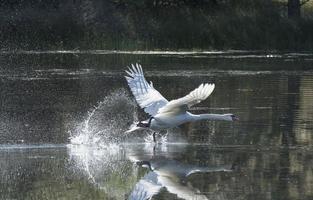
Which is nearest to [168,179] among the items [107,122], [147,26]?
[107,122]

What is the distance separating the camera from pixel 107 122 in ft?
61.3

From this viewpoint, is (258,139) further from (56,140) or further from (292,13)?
(292,13)

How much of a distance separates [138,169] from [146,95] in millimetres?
3349

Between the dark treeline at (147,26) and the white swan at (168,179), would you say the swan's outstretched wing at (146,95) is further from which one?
the dark treeline at (147,26)

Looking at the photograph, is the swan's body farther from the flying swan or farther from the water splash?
the water splash

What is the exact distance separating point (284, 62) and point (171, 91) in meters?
9.87

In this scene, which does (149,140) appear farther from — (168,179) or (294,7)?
(294,7)

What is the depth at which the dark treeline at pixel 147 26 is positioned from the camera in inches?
1553

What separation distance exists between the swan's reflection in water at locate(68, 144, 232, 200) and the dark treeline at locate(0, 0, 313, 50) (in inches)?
939

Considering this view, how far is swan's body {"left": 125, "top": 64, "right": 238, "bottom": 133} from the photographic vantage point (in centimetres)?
1417

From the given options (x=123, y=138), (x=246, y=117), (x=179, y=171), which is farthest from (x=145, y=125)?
(x=246, y=117)

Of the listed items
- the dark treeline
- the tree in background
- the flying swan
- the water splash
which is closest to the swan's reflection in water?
the flying swan

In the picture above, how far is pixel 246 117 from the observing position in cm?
1870

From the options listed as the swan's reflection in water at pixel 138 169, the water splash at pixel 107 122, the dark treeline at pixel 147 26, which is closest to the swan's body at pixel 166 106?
the swan's reflection in water at pixel 138 169
